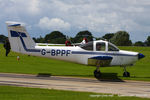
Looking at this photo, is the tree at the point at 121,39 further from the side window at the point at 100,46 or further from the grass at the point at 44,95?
the grass at the point at 44,95

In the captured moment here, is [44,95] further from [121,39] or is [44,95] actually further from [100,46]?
[121,39]

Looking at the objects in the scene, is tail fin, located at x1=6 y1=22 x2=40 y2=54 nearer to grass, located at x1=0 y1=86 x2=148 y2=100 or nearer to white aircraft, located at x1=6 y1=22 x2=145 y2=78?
white aircraft, located at x1=6 y1=22 x2=145 y2=78

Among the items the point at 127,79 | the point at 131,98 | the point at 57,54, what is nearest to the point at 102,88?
the point at 131,98

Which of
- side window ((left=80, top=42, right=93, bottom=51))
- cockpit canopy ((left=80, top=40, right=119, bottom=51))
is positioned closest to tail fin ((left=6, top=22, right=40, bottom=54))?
side window ((left=80, top=42, right=93, bottom=51))

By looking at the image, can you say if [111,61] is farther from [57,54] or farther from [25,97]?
[25,97]

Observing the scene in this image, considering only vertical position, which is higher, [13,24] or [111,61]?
[13,24]

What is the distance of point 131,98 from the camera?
1146 centimetres

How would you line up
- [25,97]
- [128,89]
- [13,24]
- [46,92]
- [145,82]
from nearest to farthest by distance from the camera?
[25,97], [46,92], [128,89], [145,82], [13,24]

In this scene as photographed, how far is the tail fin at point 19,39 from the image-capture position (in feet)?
60.8

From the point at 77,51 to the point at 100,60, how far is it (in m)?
1.95

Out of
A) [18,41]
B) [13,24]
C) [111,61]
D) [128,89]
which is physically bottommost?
[128,89]

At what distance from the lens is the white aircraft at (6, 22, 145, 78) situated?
727 inches

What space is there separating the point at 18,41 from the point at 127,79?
790 centimetres

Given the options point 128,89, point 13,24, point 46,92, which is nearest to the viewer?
point 46,92
